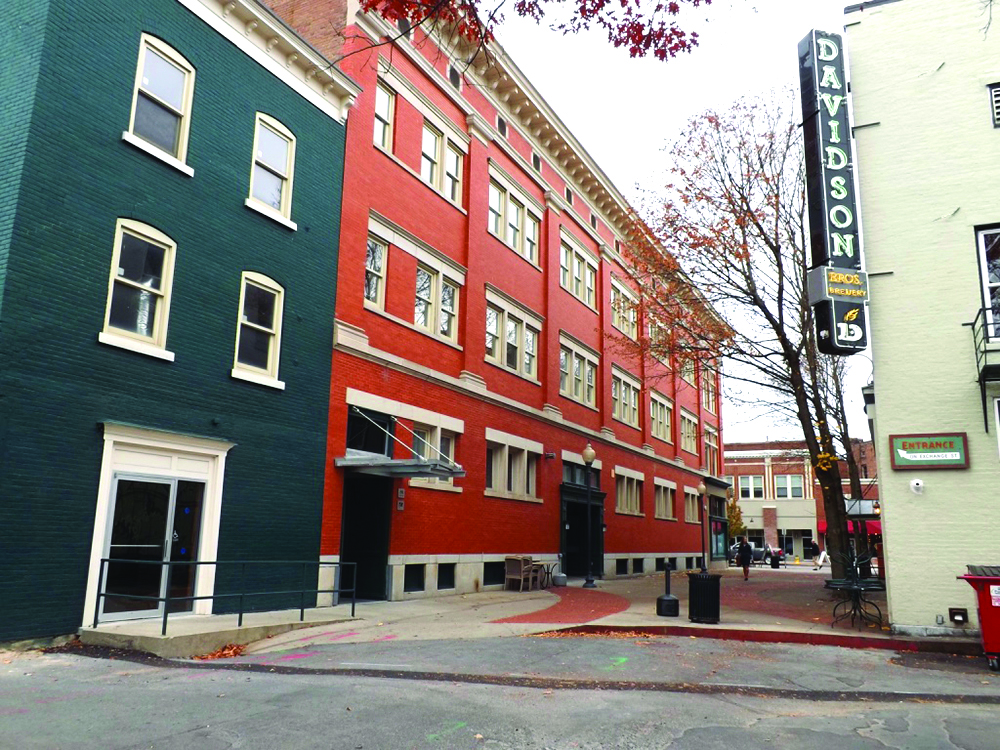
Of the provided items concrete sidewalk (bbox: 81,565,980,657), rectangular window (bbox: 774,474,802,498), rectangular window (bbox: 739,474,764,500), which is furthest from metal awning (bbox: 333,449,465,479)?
rectangular window (bbox: 739,474,764,500)

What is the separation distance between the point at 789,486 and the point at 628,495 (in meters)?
47.2

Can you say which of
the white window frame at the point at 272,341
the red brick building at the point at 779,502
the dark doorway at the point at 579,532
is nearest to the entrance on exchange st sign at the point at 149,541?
the white window frame at the point at 272,341

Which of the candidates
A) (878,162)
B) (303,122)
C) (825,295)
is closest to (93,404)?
(303,122)

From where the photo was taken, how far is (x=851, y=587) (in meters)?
14.2

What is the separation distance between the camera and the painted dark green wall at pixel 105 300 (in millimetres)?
10875

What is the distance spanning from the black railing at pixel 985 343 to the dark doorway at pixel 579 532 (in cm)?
1591

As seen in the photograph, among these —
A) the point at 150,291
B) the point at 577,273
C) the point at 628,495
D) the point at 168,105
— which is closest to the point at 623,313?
the point at 577,273

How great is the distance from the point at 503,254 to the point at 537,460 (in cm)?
671

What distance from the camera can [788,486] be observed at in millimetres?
76875

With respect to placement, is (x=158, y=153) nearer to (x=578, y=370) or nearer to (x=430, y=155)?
(x=430, y=155)

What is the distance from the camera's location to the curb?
474 inches

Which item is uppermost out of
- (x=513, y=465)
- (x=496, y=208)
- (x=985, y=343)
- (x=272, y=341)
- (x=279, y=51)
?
(x=496, y=208)

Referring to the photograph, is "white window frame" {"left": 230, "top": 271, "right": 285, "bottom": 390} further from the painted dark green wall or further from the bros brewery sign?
the bros brewery sign

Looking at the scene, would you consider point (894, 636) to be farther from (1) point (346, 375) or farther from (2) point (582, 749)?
(1) point (346, 375)
